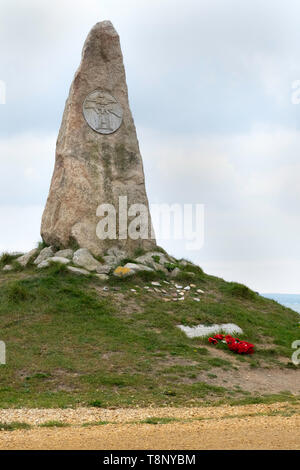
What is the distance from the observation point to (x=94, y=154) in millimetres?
20688

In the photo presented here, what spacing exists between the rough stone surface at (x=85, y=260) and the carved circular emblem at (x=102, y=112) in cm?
457

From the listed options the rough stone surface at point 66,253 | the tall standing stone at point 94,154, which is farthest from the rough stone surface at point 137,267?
the rough stone surface at point 66,253

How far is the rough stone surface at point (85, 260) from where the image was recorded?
19.3m

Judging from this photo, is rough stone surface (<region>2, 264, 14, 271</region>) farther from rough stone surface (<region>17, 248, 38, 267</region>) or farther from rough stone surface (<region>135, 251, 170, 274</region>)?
rough stone surface (<region>135, 251, 170, 274</region>)

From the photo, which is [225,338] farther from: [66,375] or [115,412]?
[115,412]

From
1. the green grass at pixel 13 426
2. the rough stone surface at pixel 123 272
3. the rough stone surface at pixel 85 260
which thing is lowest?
the green grass at pixel 13 426

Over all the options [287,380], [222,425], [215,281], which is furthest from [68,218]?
[222,425]

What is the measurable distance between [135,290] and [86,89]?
7.76 metres

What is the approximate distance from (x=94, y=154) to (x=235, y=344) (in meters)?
8.69

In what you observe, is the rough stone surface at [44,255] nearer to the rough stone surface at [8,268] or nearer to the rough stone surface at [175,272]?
the rough stone surface at [8,268]

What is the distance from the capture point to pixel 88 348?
15.0 m

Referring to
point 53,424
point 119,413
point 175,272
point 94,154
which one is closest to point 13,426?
point 53,424

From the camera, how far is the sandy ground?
25.6ft
